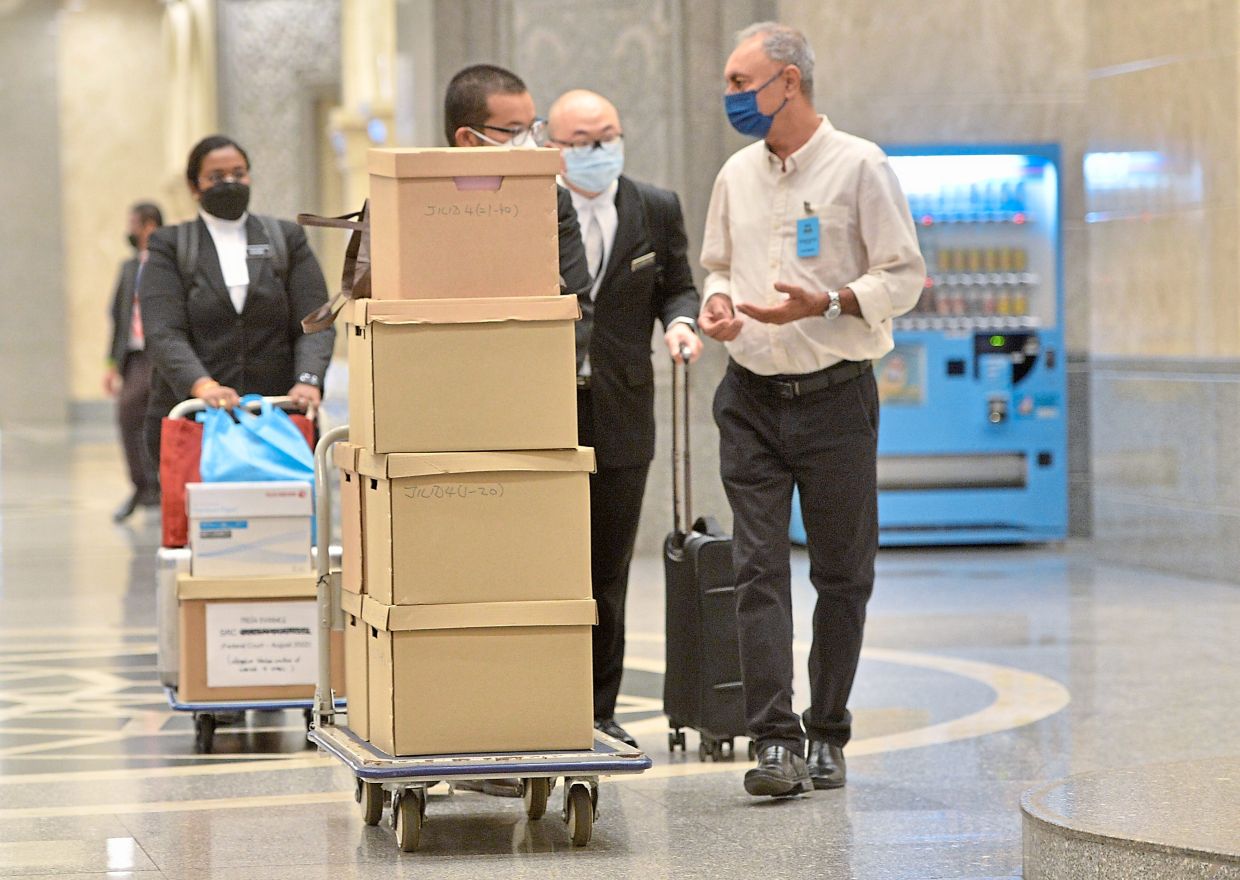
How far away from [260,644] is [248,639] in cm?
4

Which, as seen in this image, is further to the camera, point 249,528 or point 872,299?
point 249,528

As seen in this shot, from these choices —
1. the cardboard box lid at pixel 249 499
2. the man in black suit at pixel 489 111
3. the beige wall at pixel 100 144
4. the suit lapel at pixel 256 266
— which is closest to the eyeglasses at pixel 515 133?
the man in black suit at pixel 489 111

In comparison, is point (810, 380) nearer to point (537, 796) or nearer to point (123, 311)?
point (537, 796)

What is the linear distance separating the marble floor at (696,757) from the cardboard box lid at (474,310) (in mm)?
1127

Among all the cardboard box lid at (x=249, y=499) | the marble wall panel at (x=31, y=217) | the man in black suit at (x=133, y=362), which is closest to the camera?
the cardboard box lid at (x=249, y=499)

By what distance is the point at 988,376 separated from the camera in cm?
1113

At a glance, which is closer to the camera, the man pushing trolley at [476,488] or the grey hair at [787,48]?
the man pushing trolley at [476,488]

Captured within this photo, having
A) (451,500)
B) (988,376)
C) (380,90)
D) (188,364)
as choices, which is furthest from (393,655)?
(380,90)

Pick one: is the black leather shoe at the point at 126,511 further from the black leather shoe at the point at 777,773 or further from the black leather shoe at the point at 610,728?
the black leather shoe at the point at 777,773

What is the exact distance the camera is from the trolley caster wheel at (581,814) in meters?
4.39

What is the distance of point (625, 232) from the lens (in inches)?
213

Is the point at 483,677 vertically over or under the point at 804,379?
under

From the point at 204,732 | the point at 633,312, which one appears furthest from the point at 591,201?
the point at 204,732

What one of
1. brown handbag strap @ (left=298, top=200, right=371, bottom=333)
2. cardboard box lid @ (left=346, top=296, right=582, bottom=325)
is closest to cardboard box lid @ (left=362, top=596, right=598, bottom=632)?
cardboard box lid @ (left=346, top=296, right=582, bottom=325)
